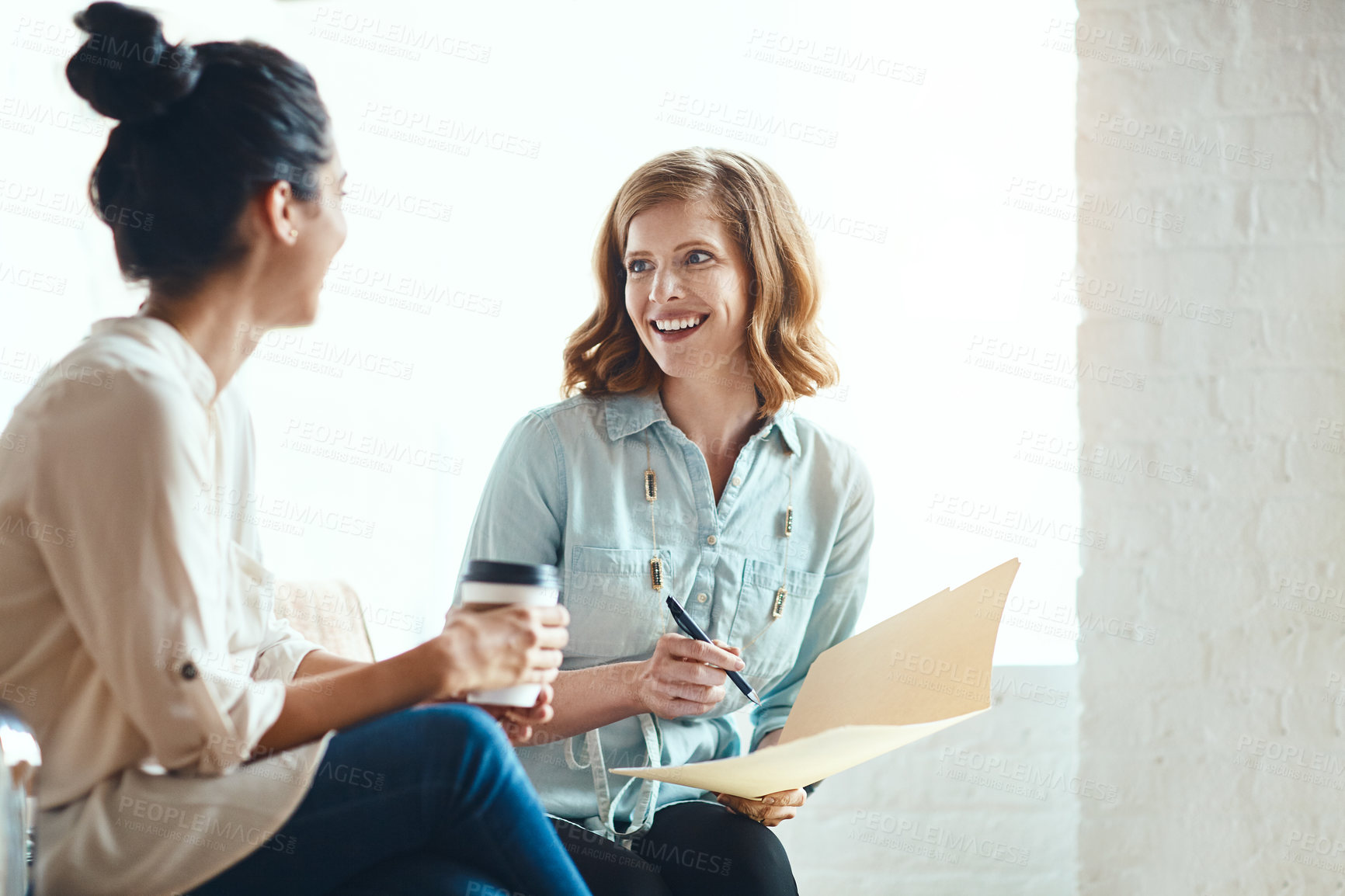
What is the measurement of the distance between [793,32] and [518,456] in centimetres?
130

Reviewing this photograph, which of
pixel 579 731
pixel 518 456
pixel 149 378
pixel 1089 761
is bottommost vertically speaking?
pixel 1089 761

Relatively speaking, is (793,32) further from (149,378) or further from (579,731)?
(149,378)

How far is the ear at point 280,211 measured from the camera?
822 mm

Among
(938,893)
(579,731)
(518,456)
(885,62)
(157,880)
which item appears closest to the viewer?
(157,880)

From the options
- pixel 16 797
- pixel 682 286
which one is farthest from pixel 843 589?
pixel 16 797

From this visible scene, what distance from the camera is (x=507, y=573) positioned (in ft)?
2.85

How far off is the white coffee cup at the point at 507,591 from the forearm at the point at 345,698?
0.10 meters

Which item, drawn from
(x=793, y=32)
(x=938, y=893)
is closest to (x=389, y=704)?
(x=938, y=893)

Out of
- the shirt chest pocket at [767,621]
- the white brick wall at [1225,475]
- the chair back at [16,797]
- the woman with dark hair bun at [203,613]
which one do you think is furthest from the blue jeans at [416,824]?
the white brick wall at [1225,475]

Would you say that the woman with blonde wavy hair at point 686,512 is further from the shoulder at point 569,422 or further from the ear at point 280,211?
the ear at point 280,211

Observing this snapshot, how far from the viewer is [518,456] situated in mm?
1358

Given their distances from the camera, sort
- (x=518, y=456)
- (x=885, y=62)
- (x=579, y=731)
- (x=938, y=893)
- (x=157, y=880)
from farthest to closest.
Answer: (x=885, y=62) → (x=938, y=893) → (x=518, y=456) → (x=579, y=731) → (x=157, y=880)

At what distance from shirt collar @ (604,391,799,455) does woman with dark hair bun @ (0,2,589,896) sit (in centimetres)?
54

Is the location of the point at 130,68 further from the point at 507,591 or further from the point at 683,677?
the point at 683,677
